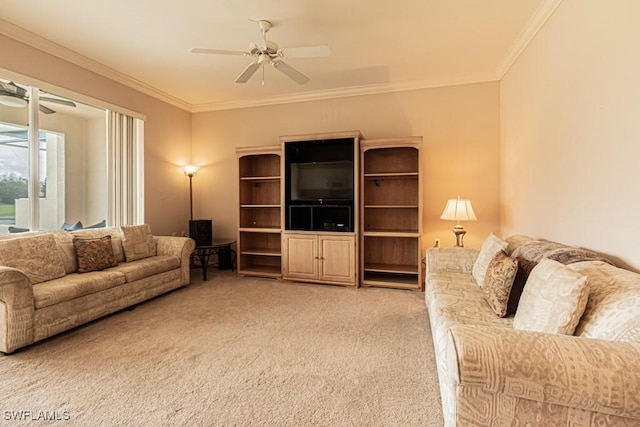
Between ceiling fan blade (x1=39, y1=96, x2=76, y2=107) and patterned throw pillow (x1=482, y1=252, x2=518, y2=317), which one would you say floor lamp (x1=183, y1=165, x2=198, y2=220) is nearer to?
ceiling fan blade (x1=39, y1=96, x2=76, y2=107)

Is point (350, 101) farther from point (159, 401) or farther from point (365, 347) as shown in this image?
point (159, 401)

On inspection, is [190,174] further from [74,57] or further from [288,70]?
[288,70]

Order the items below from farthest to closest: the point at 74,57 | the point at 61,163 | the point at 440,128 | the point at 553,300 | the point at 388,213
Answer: the point at 388,213, the point at 440,128, the point at 61,163, the point at 74,57, the point at 553,300

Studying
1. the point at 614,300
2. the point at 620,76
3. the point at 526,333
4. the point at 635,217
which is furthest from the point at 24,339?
the point at 620,76

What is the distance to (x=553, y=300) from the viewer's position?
145 cm

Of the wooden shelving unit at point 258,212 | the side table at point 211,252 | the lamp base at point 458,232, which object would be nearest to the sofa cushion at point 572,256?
the lamp base at point 458,232

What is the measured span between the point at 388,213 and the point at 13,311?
4.08 metres

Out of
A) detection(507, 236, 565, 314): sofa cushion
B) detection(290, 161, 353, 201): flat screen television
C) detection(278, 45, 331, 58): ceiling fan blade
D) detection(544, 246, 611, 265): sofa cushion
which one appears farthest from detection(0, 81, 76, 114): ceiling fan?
detection(544, 246, 611, 265): sofa cushion

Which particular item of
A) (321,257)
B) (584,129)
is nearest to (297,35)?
(584,129)

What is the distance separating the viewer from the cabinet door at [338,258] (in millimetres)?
4203

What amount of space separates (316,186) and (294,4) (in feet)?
7.63

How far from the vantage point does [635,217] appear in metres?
1.69

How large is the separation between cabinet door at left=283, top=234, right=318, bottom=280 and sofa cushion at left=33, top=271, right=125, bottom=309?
2035mm

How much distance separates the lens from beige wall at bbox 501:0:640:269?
1746mm
